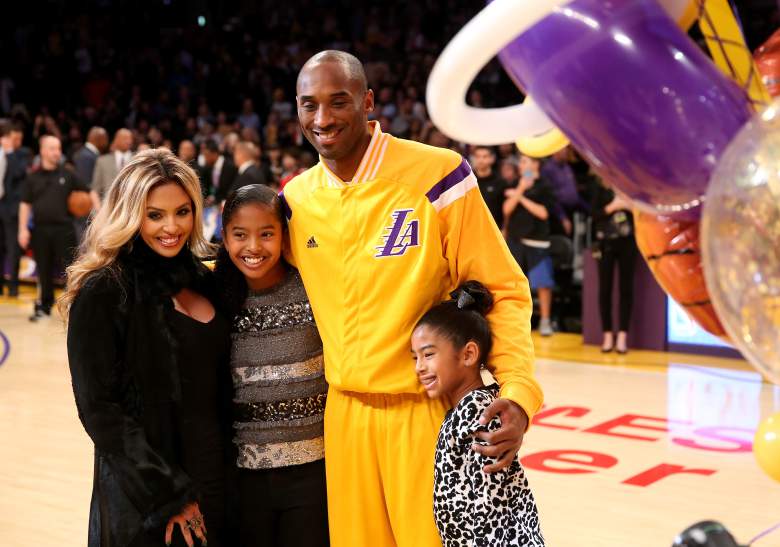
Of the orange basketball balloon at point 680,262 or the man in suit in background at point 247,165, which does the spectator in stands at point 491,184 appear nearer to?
the man in suit in background at point 247,165

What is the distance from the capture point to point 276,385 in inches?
104

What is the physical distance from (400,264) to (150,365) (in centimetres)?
62

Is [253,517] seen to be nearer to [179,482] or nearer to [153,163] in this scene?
[179,482]

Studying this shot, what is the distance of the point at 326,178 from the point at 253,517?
2.76 ft

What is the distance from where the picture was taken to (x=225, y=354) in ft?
8.68

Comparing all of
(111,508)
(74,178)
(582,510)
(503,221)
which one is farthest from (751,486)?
(74,178)

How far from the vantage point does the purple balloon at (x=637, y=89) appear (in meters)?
1.57

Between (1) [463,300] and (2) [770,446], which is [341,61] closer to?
(1) [463,300]

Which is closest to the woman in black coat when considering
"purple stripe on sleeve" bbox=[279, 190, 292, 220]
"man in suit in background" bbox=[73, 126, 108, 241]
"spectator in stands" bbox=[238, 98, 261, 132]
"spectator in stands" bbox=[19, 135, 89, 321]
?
"purple stripe on sleeve" bbox=[279, 190, 292, 220]

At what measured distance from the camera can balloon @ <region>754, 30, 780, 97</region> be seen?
1884 mm

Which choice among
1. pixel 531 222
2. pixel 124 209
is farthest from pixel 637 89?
pixel 531 222

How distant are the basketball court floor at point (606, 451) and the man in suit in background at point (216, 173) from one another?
2996 mm

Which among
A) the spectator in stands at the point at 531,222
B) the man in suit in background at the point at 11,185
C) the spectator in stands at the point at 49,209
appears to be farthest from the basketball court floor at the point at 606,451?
the man in suit in background at the point at 11,185

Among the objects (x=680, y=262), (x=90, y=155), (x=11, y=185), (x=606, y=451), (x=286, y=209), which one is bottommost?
(x=606, y=451)
